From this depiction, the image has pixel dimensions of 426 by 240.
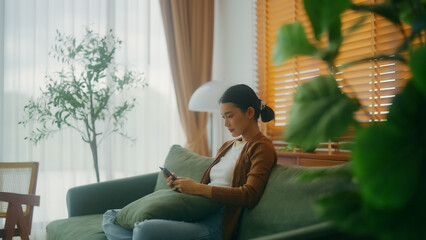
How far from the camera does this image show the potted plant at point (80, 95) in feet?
9.41

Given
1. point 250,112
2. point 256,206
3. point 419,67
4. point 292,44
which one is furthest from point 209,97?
point 419,67

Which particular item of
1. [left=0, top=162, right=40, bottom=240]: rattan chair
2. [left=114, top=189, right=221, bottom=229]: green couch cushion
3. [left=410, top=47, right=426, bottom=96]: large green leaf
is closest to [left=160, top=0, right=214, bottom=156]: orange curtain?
[left=0, top=162, right=40, bottom=240]: rattan chair

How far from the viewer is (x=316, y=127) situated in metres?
0.60

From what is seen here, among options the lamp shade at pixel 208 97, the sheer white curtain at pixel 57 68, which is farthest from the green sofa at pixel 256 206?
the sheer white curtain at pixel 57 68

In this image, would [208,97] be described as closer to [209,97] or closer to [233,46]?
[209,97]

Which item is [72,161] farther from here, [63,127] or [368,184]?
[368,184]

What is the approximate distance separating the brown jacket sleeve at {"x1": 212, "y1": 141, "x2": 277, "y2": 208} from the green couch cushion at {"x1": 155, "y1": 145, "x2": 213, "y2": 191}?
405 millimetres

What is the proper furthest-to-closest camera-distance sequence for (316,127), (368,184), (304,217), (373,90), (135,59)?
(135,59)
(373,90)
(304,217)
(316,127)
(368,184)

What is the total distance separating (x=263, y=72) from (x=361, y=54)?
1.02 m

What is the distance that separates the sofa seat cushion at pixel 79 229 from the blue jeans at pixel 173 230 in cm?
21

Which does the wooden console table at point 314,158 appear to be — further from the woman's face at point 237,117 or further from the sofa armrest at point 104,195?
the sofa armrest at point 104,195

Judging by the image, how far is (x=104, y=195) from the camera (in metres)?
2.50

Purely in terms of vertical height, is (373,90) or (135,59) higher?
(135,59)

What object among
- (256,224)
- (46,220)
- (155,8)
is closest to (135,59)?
(155,8)
